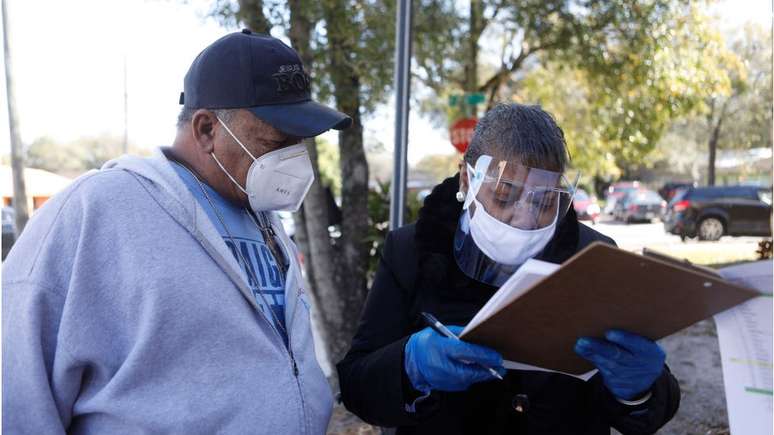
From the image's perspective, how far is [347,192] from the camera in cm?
571

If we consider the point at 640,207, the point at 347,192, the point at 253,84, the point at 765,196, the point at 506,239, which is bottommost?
the point at 640,207

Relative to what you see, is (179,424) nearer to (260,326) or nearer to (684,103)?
(260,326)

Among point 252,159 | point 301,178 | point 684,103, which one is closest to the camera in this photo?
point 252,159

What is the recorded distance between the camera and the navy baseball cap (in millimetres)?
1754

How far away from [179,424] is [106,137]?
5320 cm

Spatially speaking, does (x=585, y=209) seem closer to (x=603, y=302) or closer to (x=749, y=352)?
(x=749, y=352)

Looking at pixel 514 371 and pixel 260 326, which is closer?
pixel 260 326

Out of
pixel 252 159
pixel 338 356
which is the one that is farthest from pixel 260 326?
pixel 338 356

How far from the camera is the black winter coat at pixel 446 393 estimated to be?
1803 mm

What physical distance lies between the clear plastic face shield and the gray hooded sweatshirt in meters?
0.67

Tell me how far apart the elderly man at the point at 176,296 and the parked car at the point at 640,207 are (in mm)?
30085

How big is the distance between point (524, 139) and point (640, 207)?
2988 cm

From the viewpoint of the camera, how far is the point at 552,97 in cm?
1537

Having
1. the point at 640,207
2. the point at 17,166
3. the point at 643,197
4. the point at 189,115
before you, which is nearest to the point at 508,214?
the point at 189,115
